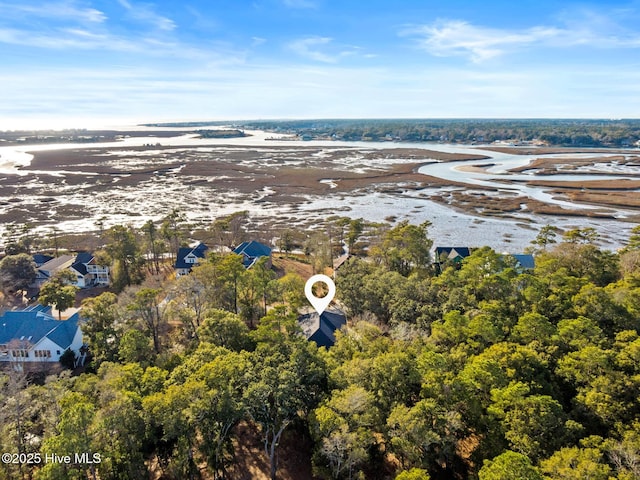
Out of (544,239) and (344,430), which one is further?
(544,239)

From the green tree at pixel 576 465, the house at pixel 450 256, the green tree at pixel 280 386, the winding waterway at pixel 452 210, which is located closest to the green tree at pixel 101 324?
the green tree at pixel 280 386

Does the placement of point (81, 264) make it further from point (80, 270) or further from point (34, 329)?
point (34, 329)

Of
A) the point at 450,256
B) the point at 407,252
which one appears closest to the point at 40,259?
the point at 407,252

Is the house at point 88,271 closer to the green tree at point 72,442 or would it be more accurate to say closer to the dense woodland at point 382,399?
the dense woodland at point 382,399

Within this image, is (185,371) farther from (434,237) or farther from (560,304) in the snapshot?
(434,237)

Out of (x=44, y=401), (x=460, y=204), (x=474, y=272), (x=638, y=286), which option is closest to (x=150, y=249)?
(x=44, y=401)

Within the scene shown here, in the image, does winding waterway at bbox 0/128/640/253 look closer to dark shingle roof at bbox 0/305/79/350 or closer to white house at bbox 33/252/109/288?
white house at bbox 33/252/109/288
